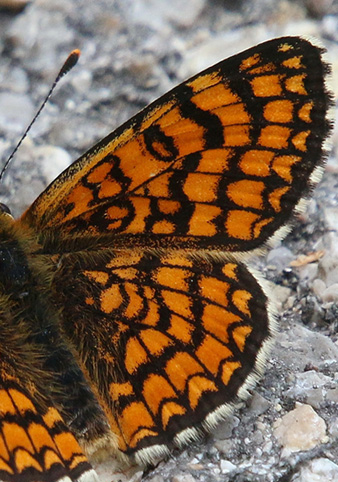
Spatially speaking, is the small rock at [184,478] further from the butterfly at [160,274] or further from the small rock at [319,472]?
the small rock at [319,472]

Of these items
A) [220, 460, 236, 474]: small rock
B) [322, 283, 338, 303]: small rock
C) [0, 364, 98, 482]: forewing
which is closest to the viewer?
[0, 364, 98, 482]: forewing

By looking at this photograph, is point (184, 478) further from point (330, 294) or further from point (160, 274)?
point (330, 294)

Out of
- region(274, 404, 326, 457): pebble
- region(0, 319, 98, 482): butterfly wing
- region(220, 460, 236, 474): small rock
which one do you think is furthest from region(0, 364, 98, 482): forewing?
region(274, 404, 326, 457): pebble

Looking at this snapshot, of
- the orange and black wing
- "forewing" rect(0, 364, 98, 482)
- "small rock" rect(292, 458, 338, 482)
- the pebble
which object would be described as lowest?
"small rock" rect(292, 458, 338, 482)

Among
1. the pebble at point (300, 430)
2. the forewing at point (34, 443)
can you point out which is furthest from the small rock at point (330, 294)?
the forewing at point (34, 443)

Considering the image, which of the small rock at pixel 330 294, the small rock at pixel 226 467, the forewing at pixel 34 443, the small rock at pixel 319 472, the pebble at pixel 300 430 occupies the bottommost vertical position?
the small rock at pixel 319 472

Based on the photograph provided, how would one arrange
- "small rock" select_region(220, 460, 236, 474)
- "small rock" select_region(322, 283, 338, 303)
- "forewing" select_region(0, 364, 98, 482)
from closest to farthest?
1. "forewing" select_region(0, 364, 98, 482)
2. "small rock" select_region(220, 460, 236, 474)
3. "small rock" select_region(322, 283, 338, 303)

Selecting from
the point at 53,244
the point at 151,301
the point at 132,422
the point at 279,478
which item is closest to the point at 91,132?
the point at 53,244

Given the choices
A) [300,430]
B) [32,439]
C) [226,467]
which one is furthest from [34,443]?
[300,430]

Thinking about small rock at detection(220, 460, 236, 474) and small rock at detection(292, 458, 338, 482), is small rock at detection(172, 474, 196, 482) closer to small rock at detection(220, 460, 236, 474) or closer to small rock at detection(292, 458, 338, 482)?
small rock at detection(220, 460, 236, 474)
